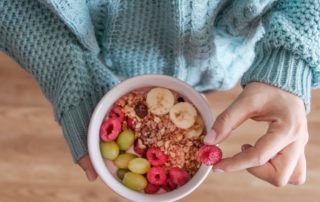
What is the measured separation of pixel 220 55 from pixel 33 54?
0.26 m

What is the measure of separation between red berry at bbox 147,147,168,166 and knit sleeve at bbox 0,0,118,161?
9 cm

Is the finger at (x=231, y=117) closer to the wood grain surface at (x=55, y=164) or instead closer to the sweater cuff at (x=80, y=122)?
the sweater cuff at (x=80, y=122)

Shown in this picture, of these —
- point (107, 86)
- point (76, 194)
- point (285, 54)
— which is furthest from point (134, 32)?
point (76, 194)

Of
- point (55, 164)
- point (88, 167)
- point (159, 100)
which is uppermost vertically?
point (159, 100)

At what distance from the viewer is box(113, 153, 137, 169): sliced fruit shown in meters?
0.58

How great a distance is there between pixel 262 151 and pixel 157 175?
13 cm

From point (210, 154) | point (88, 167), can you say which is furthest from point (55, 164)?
point (210, 154)

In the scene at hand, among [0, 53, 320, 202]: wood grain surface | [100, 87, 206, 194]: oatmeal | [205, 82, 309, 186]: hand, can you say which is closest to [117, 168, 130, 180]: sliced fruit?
[100, 87, 206, 194]: oatmeal

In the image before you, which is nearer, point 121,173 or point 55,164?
point 121,173

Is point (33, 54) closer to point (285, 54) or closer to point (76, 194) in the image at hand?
point (285, 54)

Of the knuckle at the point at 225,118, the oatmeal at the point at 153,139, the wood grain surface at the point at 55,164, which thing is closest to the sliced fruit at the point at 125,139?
the oatmeal at the point at 153,139

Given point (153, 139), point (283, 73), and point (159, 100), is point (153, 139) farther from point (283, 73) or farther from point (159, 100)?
point (283, 73)

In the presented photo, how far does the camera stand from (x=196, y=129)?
1.89 feet

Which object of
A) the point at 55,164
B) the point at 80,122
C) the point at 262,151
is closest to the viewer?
the point at 262,151
